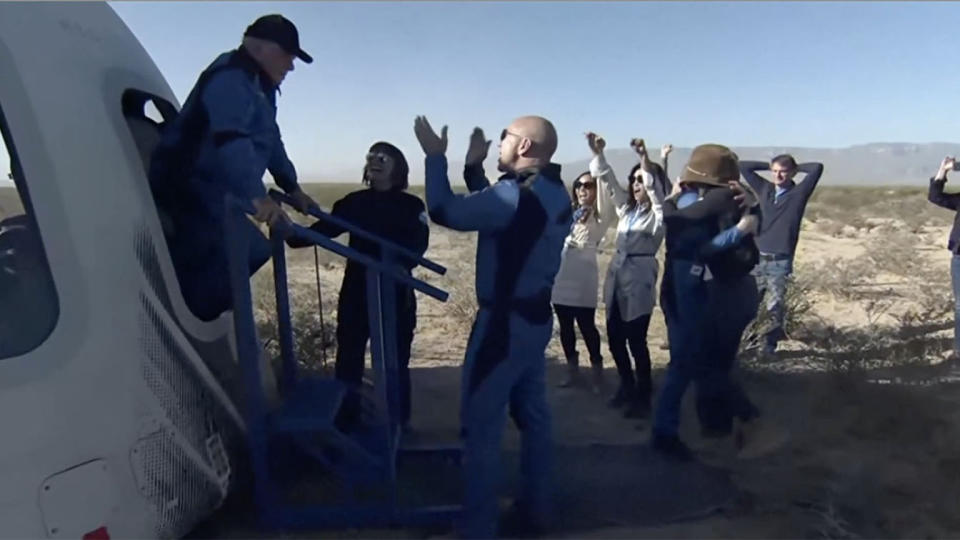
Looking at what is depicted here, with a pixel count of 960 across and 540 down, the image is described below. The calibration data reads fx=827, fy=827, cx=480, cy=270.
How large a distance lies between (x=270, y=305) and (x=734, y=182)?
5.63m

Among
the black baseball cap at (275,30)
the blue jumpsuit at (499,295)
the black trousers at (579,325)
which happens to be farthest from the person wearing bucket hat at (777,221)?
the black baseball cap at (275,30)

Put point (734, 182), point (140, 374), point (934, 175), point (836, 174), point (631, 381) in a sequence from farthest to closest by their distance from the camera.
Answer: point (836, 174), point (934, 175), point (631, 381), point (734, 182), point (140, 374)

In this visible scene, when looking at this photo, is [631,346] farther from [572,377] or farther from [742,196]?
[742,196]

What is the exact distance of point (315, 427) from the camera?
3.61 m

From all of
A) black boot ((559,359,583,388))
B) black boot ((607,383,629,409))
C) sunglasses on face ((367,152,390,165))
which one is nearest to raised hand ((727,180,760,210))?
black boot ((607,383,629,409))

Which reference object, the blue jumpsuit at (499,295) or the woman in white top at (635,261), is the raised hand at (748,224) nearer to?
the woman in white top at (635,261)

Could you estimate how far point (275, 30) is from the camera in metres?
3.62

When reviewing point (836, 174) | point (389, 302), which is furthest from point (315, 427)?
point (836, 174)

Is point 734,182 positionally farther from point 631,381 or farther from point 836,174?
point 836,174

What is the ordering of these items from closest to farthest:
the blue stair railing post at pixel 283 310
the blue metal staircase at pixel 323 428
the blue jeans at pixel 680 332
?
the blue metal staircase at pixel 323 428, the blue stair railing post at pixel 283 310, the blue jeans at pixel 680 332

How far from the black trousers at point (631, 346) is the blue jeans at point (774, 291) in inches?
92.0

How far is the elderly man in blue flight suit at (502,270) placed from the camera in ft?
11.3

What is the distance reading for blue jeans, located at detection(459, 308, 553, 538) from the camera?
3.66 meters

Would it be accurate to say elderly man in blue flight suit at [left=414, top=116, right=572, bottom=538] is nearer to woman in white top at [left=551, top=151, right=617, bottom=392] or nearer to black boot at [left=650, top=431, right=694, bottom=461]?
black boot at [left=650, top=431, right=694, bottom=461]
